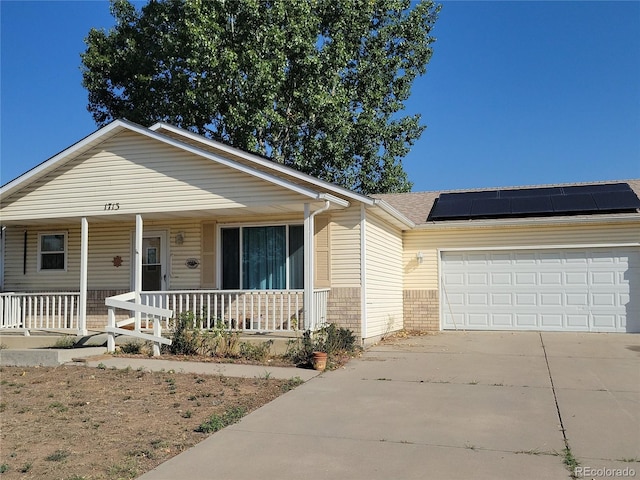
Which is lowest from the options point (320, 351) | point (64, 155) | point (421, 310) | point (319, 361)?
point (319, 361)

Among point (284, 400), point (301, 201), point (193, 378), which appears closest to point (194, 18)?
point (301, 201)

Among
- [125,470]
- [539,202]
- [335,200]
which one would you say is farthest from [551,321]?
[125,470]

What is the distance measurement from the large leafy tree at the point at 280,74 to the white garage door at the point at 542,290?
973 cm

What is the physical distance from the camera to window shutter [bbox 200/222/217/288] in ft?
44.2

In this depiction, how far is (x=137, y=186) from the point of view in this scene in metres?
12.2

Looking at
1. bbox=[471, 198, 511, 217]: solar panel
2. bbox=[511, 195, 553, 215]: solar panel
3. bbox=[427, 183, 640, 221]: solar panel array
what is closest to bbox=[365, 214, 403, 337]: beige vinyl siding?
bbox=[427, 183, 640, 221]: solar panel array

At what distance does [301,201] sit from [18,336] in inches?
291

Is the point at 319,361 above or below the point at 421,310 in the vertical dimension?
below

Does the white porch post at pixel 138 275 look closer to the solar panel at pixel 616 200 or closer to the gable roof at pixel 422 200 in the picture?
the gable roof at pixel 422 200

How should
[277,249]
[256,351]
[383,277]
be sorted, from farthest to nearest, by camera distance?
[383,277] < [277,249] < [256,351]

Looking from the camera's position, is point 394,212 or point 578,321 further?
point 578,321

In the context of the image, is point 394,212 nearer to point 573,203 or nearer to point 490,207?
point 490,207

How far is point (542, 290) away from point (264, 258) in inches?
294

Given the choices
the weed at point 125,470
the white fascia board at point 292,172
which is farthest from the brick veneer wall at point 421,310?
the weed at point 125,470
